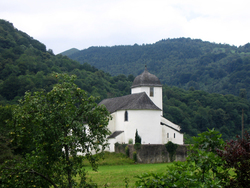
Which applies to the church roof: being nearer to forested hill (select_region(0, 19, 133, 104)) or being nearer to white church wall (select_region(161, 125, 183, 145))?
white church wall (select_region(161, 125, 183, 145))

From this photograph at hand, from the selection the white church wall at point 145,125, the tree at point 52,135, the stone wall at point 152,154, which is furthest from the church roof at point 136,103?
the tree at point 52,135

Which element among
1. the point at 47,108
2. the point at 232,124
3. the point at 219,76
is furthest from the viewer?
the point at 219,76

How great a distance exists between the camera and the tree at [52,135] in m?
11.1

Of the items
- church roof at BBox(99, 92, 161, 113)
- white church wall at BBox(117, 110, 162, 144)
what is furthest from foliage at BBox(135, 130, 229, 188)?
church roof at BBox(99, 92, 161, 113)

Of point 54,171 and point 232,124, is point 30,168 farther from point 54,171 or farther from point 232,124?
point 232,124

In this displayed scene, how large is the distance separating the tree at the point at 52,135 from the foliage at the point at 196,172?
358 cm

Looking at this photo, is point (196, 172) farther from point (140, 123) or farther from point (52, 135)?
point (140, 123)

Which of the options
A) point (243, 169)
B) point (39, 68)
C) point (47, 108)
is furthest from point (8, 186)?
point (39, 68)

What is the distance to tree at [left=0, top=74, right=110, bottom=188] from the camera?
1111 centimetres

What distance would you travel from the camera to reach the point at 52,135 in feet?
37.6

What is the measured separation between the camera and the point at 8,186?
10.7 metres

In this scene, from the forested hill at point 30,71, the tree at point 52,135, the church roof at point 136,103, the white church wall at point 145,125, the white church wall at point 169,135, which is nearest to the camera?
the tree at point 52,135

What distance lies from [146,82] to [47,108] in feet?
137

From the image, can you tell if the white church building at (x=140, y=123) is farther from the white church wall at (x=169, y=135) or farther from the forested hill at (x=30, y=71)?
the forested hill at (x=30, y=71)
